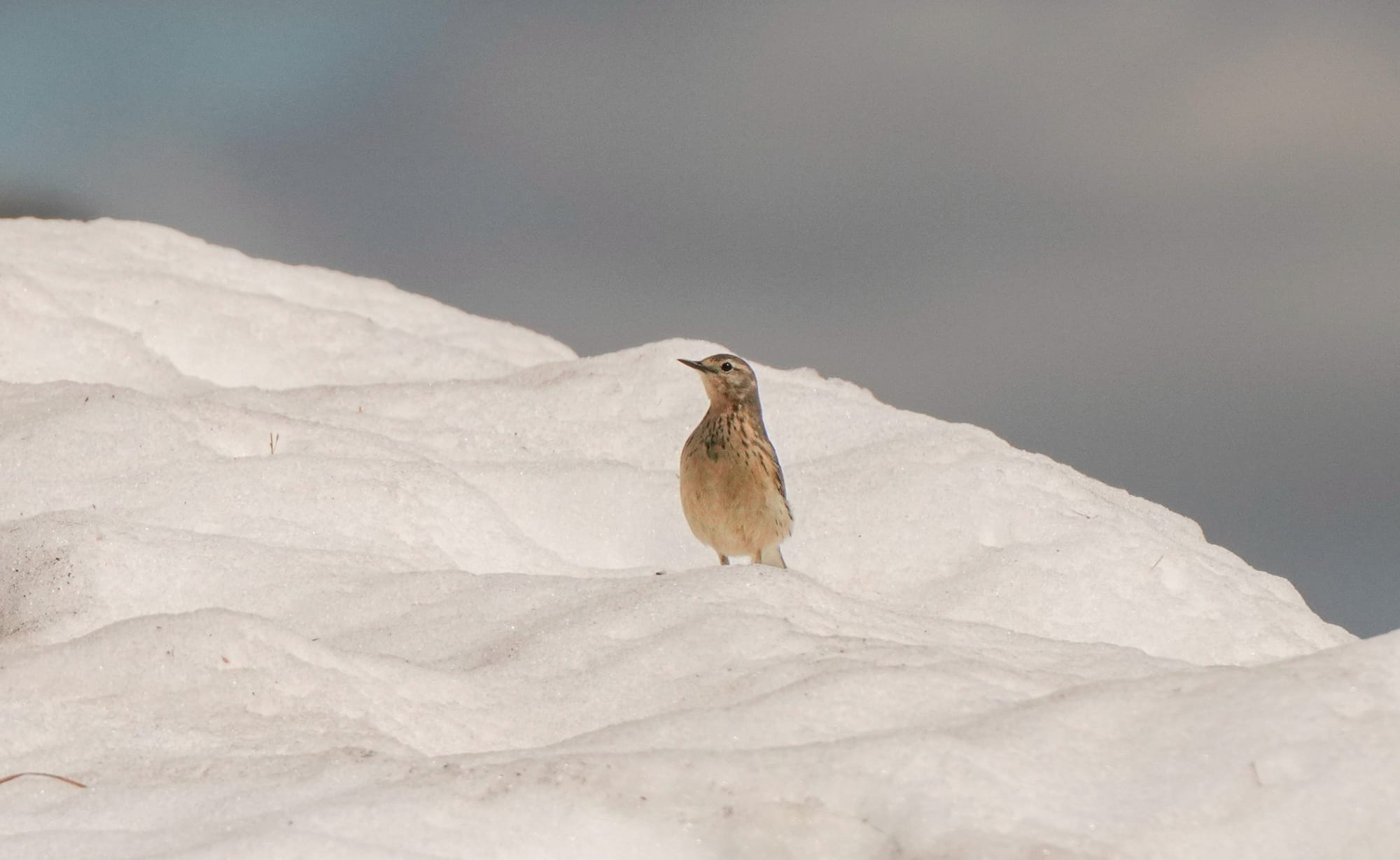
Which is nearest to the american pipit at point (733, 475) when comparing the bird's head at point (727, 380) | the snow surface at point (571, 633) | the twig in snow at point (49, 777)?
the bird's head at point (727, 380)

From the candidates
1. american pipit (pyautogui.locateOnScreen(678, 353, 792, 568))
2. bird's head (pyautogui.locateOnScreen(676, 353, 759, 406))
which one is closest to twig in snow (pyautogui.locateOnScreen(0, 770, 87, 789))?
american pipit (pyautogui.locateOnScreen(678, 353, 792, 568))

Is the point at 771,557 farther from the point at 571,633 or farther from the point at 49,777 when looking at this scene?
the point at 49,777

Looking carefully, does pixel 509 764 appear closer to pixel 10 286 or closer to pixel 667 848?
pixel 667 848

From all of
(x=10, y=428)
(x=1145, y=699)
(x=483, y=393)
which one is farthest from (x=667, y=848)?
(x=483, y=393)

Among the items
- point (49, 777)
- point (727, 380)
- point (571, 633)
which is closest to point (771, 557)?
point (727, 380)

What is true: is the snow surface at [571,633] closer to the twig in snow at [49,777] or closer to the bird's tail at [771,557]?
the twig in snow at [49,777]

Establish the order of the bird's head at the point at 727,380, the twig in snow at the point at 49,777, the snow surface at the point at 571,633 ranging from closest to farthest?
the snow surface at the point at 571,633 → the twig in snow at the point at 49,777 → the bird's head at the point at 727,380

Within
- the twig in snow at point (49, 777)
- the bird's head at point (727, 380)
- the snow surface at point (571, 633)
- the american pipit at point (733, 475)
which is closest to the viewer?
the snow surface at point (571, 633)
